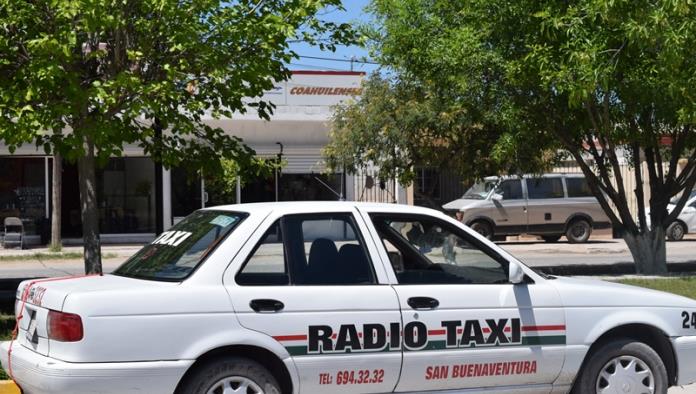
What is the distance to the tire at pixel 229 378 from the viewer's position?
574 cm

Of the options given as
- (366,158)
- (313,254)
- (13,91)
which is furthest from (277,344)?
(366,158)

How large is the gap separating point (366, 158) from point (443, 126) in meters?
3.04

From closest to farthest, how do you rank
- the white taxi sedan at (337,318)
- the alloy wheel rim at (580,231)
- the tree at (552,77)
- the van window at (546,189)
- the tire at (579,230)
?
the white taxi sedan at (337,318)
the tree at (552,77)
the van window at (546,189)
the tire at (579,230)
the alloy wheel rim at (580,231)

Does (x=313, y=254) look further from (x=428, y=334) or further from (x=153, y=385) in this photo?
(x=153, y=385)

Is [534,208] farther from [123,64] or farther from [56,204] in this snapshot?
[123,64]

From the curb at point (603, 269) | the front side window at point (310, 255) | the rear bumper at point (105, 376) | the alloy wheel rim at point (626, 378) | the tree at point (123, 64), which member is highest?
the tree at point (123, 64)

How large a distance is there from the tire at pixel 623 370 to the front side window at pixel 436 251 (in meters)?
0.89

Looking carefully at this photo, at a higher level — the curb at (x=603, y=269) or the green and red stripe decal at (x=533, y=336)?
the green and red stripe decal at (x=533, y=336)

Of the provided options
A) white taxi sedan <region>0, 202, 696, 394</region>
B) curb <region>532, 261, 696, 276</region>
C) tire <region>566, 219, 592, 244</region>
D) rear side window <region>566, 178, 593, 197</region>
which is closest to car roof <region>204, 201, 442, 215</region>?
white taxi sedan <region>0, 202, 696, 394</region>

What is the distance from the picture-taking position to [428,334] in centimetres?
623

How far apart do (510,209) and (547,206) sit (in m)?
1.23

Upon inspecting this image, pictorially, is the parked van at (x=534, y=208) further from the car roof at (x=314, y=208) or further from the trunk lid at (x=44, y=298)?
the trunk lid at (x=44, y=298)

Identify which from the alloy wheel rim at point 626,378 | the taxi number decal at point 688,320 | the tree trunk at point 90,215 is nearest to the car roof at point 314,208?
the alloy wheel rim at point 626,378

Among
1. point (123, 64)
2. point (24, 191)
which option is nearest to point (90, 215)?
point (123, 64)
